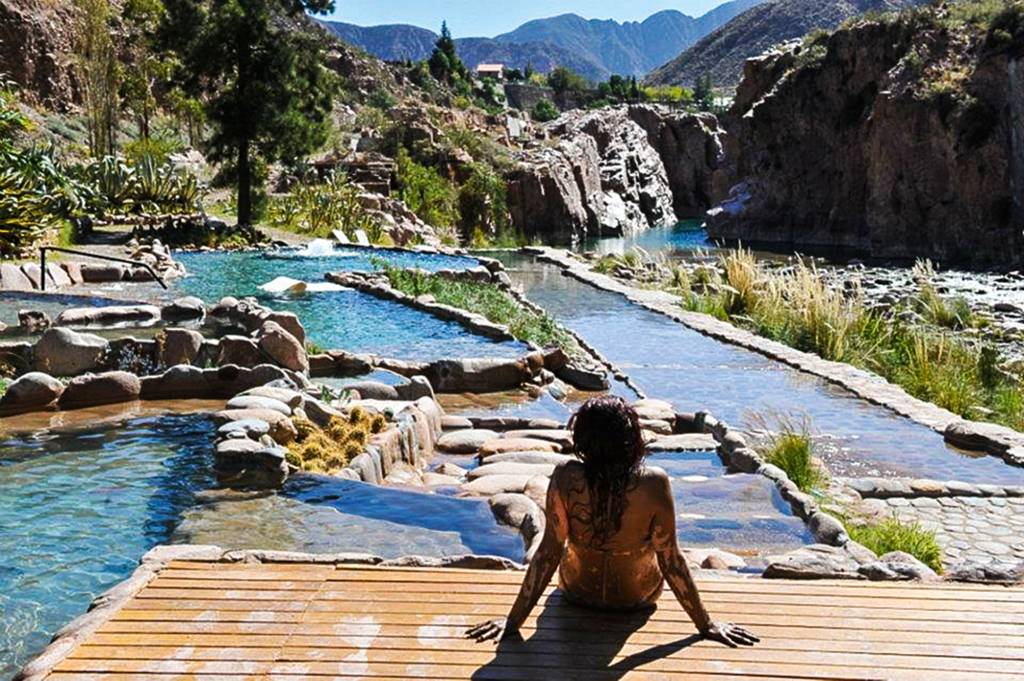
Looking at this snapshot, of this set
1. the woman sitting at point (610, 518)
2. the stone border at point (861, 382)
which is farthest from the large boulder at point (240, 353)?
the woman sitting at point (610, 518)

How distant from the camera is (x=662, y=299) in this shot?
1872 centimetres

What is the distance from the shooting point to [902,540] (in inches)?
225

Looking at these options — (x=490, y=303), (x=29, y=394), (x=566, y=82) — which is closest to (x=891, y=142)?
(x=490, y=303)

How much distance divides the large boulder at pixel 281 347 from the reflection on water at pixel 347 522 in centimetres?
398

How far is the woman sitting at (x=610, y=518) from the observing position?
3.54 m

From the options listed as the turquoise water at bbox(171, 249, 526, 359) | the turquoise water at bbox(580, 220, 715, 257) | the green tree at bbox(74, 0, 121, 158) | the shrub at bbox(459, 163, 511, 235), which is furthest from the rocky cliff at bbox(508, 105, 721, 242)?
the turquoise water at bbox(171, 249, 526, 359)

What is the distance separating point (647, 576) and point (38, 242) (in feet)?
56.7

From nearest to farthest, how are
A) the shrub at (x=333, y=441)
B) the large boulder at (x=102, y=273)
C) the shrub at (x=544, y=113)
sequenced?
1. the shrub at (x=333, y=441)
2. the large boulder at (x=102, y=273)
3. the shrub at (x=544, y=113)

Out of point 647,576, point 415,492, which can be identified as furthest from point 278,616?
point 415,492

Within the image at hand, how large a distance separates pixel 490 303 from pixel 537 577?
43.3 feet

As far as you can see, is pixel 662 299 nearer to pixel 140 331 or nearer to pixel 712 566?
pixel 140 331

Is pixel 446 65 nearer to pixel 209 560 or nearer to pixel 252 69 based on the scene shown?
pixel 252 69

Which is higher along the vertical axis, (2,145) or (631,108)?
(631,108)

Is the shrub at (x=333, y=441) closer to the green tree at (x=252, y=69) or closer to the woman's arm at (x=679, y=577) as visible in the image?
the woman's arm at (x=679, y=577)
